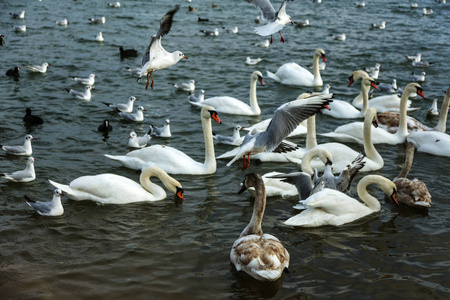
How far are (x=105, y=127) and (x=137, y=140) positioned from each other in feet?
3.93

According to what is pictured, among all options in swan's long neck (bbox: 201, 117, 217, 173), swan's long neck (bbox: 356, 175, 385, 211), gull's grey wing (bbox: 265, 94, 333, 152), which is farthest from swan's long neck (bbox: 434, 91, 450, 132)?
gull's grey wing (bbox: 265, 94, 333, 152)

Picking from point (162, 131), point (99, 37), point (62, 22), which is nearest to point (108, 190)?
point (162, 131)

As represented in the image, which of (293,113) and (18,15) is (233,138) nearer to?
(293,113)

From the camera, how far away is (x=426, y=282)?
300 inches

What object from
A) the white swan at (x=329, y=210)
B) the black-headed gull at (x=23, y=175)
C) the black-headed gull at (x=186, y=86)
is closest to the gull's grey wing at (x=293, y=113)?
the white swan at (x=329, y=210)

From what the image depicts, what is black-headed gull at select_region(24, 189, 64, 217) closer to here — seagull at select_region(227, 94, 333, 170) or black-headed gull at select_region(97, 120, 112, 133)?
seagull at select_region(227, 94, 333, 170)

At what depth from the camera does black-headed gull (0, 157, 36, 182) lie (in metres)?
10.4

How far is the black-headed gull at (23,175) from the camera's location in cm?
1038

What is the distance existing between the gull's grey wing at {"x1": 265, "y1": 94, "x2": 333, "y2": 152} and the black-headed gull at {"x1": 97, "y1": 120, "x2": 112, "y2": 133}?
5.58 meters

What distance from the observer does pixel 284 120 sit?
350 inches

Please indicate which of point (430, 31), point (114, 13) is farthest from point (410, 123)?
point (114, 13)

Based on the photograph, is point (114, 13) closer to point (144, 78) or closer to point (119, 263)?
point (144, 78)

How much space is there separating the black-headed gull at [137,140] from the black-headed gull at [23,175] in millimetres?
2651

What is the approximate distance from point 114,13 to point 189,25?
4977mm
